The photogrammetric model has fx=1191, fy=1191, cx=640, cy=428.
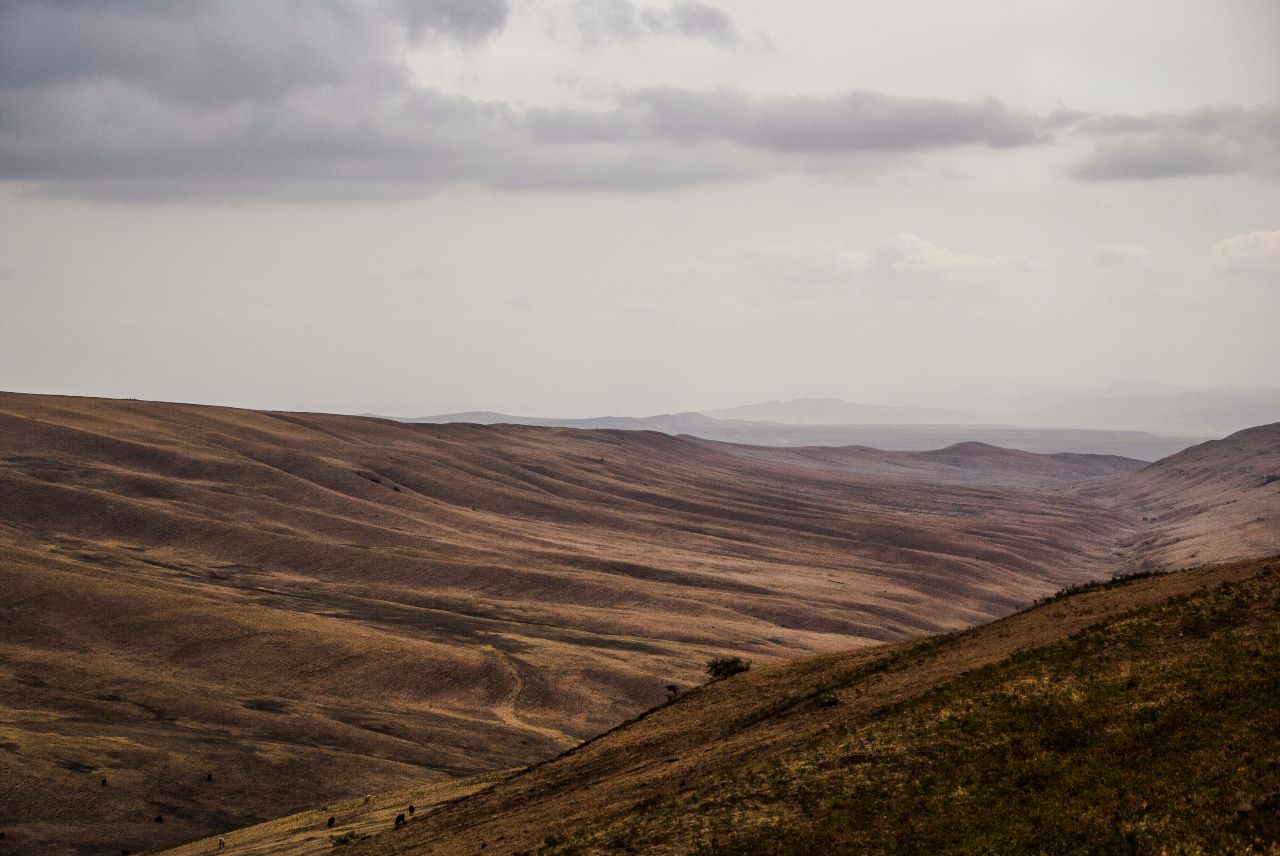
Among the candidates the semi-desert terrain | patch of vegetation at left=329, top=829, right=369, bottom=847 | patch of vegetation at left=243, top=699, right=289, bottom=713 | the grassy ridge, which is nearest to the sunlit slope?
the grassy ridge

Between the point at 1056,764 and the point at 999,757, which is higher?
the point at 1056,764

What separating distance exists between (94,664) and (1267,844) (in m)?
68.5

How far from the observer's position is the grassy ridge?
18219 millimetres

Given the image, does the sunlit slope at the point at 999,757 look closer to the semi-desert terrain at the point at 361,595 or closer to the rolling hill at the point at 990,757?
the rolling hill at the point at 990,757

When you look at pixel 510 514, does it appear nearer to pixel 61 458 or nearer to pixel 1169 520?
pixel 61 458

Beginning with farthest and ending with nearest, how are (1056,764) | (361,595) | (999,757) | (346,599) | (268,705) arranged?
(361,595)
(346,599)
(268,705)
(999,757)
(1056,764)

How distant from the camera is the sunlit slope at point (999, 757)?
61.2 feet

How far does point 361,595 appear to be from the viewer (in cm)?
9638

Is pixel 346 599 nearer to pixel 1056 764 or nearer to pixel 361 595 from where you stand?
pixel 361 595

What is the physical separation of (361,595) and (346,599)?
2.02 metres

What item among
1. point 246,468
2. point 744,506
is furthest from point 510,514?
point 744,506

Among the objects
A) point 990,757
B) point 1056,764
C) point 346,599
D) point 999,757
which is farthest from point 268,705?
point 1056,764

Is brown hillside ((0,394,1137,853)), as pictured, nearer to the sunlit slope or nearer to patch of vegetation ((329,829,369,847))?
patch of vegetation ((329,829,369,847))

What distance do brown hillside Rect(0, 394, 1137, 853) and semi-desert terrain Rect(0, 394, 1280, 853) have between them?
27cm
